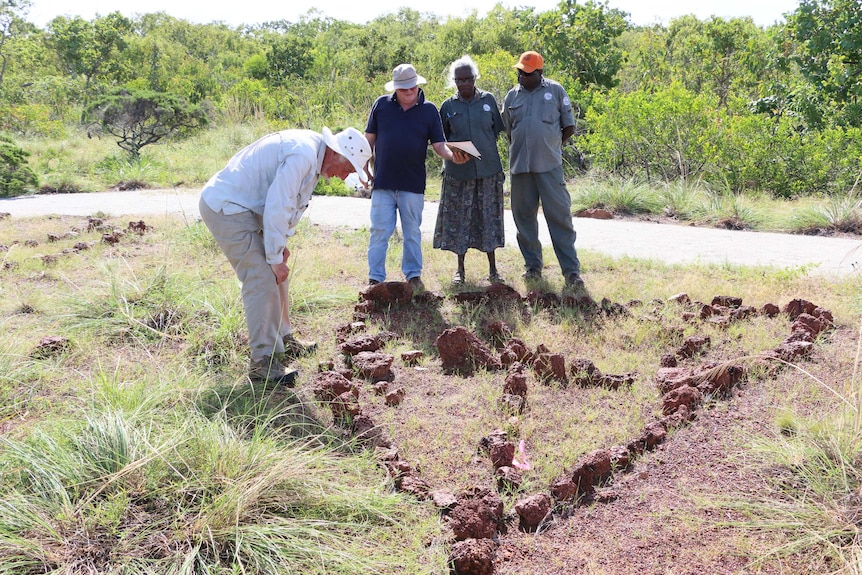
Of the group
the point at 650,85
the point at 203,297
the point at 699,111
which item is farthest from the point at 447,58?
the point at 203,297

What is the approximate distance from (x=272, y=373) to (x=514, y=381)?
1.50 meters

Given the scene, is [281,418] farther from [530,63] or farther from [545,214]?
[530,63]

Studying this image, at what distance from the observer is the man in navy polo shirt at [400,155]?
6.22 meters

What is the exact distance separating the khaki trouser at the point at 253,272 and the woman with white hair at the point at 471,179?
7.49ft

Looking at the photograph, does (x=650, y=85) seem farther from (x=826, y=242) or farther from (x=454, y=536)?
(x=454, y=536)

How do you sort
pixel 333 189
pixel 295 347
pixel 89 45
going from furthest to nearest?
pixel 89 45 < pixel 333 189 < pixel 295 347

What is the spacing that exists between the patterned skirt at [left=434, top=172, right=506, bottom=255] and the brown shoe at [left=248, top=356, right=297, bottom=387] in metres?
2.40

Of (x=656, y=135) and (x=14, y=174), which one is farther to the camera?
(x=14, y=174)

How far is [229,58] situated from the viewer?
125 feet

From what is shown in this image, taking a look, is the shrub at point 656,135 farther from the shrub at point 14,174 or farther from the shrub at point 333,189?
the shrub at point 14,174

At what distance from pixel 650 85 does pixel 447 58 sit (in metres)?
12.6

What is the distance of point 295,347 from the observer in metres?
5.17

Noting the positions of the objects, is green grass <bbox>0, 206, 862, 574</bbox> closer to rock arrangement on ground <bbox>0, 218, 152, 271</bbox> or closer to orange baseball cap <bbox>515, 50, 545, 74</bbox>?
rock arrangement on ground <bbox>0, 218, 152, 271</bbox>

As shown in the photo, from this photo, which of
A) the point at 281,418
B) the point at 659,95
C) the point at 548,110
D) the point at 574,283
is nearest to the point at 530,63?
the point at 548,110
